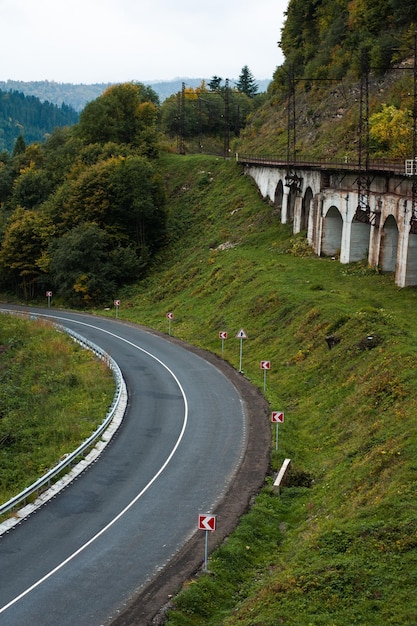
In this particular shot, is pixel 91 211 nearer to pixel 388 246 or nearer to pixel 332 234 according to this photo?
pixel 332 234

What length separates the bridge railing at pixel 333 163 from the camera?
4806cm

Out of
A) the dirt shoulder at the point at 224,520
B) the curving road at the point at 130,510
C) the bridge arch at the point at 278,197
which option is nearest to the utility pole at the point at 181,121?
the bridge arch at the point at 278,197

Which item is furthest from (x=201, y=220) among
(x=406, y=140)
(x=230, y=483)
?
(x=230, y=483)

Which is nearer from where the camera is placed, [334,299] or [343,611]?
[343,611]

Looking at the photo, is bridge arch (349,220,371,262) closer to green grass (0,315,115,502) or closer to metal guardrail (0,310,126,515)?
metal guardrail (0,310,126,515)

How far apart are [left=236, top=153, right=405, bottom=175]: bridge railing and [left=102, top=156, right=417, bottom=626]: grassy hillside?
5.92 m

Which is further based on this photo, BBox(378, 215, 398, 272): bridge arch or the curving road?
BBox(378, 215, 398, 272): bridge arch

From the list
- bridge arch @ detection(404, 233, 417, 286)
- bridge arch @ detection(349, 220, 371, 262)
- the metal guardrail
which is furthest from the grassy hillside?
the metal guardrail

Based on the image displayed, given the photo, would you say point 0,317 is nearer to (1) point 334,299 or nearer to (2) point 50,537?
(1) point 334,299

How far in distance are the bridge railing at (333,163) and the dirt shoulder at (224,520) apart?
18748 mm

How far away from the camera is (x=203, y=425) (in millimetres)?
32875

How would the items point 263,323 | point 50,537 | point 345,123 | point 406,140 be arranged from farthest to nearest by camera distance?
point 345,123, point 406,140, point 263,323, point 50,537

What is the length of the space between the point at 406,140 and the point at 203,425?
3664 centimetres

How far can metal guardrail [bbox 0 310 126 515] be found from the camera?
24125 mm
